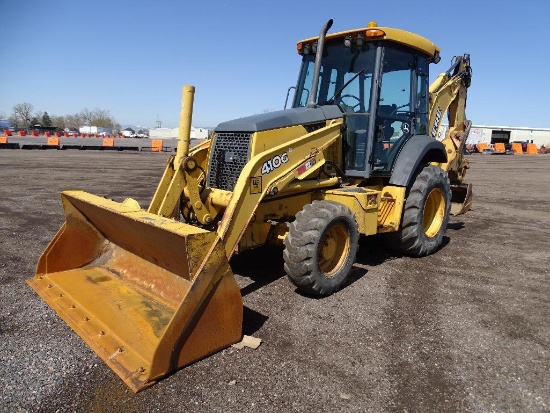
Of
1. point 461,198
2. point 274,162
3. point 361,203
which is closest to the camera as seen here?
point 274,162

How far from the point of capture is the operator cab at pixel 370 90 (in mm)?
5168

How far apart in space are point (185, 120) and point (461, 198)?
5.65 meters

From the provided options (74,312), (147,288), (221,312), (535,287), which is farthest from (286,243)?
(535,287)

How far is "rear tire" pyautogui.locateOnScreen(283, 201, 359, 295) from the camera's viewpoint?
4.02 meters

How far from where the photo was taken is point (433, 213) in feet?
20.8

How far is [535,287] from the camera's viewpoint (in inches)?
193

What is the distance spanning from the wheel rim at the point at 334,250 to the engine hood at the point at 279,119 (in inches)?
51.3

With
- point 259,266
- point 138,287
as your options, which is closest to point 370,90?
point 259,266

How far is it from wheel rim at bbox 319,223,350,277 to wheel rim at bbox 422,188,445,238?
2115mm

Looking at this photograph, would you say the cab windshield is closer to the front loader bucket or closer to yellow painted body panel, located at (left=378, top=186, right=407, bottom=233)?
yellow painted body panel, located at (left=378, top=186, right=407, bottom=233)

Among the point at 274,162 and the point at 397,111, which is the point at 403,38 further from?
the point at 274,162

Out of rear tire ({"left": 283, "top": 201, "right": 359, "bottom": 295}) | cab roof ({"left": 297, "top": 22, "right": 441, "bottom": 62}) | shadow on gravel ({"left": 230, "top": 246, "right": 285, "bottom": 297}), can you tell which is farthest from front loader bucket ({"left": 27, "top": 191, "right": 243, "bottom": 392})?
cab roof ({"left": 297, "top": 22, "right": 441, "bottom": 62})

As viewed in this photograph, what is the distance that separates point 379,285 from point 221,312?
7.51 feet

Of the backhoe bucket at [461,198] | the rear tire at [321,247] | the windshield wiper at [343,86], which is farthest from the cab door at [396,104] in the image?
the backhoe bucket at [461,198]
